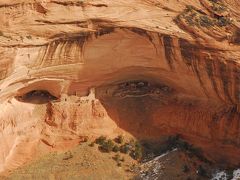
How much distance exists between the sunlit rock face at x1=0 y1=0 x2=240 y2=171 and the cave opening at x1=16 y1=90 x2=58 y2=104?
39 millimetres

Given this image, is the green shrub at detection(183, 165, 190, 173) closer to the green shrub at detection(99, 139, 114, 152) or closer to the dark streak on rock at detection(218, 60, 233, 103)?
the green shrub at detection(99, 139, 114, 152)

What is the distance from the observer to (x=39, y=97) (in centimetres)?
2028

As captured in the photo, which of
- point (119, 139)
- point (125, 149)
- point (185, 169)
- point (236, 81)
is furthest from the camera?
point (119, 139)

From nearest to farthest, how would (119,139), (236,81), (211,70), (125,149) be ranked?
(236,81), (211,70), (125,149), (119,139)

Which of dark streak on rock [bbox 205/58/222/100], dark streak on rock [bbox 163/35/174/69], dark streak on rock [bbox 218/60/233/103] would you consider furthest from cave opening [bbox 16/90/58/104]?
dark streak on rock [bbox 218/60/233/103]

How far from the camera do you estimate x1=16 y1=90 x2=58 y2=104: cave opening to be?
19953 millimetres

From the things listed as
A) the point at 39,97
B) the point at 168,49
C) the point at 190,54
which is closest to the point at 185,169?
the point at 190,54

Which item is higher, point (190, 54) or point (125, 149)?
point (190, 54)

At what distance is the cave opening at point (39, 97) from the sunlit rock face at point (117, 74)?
39 mm

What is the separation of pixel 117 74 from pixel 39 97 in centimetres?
315

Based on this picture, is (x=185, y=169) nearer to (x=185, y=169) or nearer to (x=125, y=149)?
(x=185, y=169)

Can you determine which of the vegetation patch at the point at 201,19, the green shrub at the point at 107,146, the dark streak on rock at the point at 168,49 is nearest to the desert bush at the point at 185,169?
the green shrub at the point at 107,146


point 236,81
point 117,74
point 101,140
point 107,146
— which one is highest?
point 236,81

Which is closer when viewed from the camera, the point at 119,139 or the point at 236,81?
the point at 236,81
